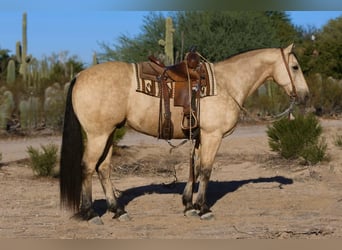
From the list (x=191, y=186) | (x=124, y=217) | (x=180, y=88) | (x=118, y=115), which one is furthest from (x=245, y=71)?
(x=124, y=217)

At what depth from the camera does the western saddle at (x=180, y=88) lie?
23.1 ft

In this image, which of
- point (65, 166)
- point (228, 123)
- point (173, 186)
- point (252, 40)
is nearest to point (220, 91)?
point (228, 123)

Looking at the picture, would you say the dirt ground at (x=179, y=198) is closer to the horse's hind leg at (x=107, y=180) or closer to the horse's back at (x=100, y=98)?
the horse's hind leg at (x=107, y=180)

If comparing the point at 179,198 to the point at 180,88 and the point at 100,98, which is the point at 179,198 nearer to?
the point at 180,88

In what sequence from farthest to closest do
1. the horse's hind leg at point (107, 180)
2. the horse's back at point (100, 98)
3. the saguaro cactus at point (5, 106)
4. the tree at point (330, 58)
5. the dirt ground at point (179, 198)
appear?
the tree at point (330, 58)
the saguaro cactus at point (5, 106)
the horse's hind leg at point (107, 180)
the horse's back at point (100, 98)
the dirt ground at point (179, 198)

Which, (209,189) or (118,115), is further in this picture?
(209,189)

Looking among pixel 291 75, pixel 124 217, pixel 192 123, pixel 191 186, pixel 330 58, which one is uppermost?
pixel 330 58

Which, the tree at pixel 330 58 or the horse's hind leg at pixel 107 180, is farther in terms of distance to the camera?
the tree at pixel 330 58

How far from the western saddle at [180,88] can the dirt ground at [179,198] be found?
109cm

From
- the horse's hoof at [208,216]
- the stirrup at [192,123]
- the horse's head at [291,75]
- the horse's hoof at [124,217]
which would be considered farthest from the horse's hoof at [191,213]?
the horse's head at [291,75]

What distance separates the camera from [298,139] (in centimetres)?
1211

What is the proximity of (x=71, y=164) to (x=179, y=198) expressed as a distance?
7.59 ft

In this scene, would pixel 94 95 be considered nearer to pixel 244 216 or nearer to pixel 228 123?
pixel 228 123

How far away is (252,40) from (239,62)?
90.3ft
